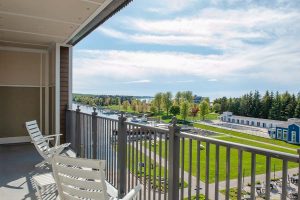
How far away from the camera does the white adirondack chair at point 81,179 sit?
2011mm

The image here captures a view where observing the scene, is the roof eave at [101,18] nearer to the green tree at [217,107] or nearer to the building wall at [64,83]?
the building wall at [64,83]

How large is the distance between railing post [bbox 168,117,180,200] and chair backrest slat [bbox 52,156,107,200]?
24.4 inches

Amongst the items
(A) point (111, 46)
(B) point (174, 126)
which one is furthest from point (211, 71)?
(B) point (174, 126)

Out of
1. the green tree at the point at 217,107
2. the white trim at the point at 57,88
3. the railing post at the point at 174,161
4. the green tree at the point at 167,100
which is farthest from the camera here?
the green tree at the point at 217,107

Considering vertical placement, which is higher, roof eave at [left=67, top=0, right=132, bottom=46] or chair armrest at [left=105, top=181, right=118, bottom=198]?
roof eave at [left=67, top=0, right=132, bottom=46]

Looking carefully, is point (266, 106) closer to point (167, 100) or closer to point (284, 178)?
point (167, 100)

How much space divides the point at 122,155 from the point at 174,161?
1.21 m

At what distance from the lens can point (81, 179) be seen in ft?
7.18

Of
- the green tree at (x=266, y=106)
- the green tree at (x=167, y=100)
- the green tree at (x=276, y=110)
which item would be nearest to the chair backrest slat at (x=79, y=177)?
the green tree at (x=167, y=100)

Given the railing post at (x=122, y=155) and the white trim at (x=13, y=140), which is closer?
the railing post at (x=122, y=155)

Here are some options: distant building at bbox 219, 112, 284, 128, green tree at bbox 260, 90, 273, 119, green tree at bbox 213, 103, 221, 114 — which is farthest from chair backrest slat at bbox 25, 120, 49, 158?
green tree at bbox 260, 90, 273, 119

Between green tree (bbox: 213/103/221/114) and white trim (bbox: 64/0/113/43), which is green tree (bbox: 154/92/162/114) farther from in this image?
white trim (bbox: 64/0/113/43)

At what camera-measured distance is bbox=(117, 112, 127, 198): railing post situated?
328cm

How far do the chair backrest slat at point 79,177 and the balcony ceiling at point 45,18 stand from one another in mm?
2784
